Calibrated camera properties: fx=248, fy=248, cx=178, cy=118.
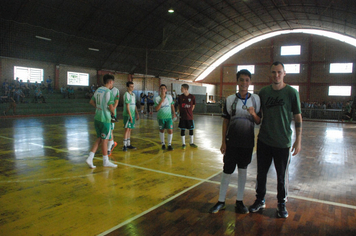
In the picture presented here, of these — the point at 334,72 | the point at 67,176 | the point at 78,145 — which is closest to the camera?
the point at 67,176

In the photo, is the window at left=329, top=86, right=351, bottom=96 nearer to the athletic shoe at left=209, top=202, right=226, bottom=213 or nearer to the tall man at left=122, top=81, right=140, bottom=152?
the tall man at left=122, top=81, right=140, bottom=152

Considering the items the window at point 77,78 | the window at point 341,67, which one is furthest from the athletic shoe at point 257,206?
the window at point 341,67

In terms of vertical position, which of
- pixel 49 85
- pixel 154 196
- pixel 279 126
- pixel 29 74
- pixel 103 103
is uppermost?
pixel 29 74

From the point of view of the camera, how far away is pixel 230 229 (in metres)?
2.75

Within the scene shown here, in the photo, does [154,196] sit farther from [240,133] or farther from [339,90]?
[339,90]

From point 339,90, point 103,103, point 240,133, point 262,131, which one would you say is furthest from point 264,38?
point 240,133

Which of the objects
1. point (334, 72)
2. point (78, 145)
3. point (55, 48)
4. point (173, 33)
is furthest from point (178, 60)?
point (78, 145)

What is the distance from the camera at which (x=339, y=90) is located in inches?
1214

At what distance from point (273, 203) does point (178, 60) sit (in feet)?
101

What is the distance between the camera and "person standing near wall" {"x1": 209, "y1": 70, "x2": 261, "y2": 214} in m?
3.15

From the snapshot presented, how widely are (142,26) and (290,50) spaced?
2090cm

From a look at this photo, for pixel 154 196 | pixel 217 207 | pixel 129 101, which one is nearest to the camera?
pixel 217 207

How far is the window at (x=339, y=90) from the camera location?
30.4 m

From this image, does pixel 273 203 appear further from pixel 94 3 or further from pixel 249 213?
pixel 94 3
